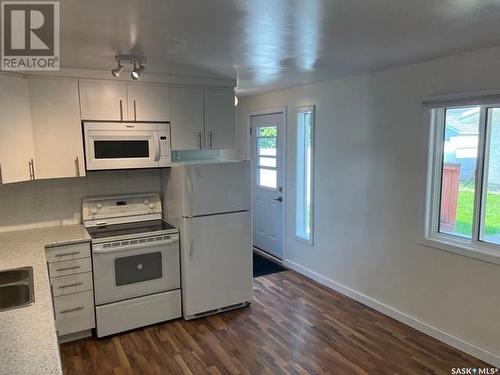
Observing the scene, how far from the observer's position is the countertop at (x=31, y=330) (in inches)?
54.8

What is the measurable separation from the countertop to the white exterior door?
3.07 m

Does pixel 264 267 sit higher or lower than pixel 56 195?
lower

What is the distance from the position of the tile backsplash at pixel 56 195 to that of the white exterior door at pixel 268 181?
1.87 m

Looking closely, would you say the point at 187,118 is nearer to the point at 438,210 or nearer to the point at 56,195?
the point at 56,195

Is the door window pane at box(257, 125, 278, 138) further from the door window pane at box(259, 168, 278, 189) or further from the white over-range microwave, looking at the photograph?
the white over-range microwave

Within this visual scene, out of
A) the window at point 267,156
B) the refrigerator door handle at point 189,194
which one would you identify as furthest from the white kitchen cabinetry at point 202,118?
the window at point 267,156

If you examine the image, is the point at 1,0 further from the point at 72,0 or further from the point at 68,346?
the point at 68,346

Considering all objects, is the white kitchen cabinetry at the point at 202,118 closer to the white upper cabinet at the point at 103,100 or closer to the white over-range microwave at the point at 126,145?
the white over-range microwave at the point at 126,145

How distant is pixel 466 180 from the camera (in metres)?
3.00

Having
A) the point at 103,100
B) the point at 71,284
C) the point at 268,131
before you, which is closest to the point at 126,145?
the point at 103,100

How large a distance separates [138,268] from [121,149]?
42.6 inches

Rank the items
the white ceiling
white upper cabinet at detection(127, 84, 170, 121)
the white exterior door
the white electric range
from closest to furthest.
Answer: the white ceiling < the white electric range < white upper cabinet at detection(127, 84, 170, 121) < the white exterior door

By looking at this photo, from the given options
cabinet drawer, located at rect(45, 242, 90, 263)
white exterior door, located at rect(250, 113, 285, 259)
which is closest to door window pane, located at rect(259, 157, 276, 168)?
white exterior door, located at rect(250, 113, 285, 259)

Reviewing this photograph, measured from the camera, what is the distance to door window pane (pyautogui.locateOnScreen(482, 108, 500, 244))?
2783 millimetres
